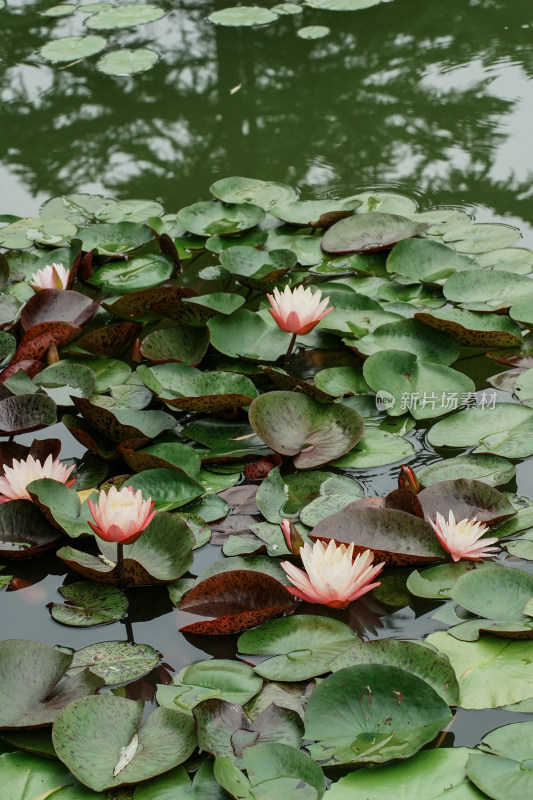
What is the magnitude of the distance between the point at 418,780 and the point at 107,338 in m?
1.57

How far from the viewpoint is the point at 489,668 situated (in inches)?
57.3

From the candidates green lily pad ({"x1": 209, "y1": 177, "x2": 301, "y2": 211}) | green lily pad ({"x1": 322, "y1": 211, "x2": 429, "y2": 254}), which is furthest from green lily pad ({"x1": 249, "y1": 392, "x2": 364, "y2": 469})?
green lily pad ({"x1": 209, "y1": 177, "x2": 301, "y2": 211})

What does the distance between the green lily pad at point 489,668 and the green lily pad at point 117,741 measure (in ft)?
1.53

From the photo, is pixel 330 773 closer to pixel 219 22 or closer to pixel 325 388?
pixel 325 388

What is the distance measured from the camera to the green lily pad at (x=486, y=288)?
250cm

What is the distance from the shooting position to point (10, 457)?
2100 mm

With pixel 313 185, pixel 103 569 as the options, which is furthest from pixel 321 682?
pixel 313 185

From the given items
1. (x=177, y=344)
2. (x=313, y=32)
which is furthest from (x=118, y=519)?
(x=313, y=32)

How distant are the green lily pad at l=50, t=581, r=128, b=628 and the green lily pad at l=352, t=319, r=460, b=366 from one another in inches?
38.8

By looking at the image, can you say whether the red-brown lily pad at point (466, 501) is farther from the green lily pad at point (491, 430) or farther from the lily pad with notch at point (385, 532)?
the green lily pad at point (491, 430)

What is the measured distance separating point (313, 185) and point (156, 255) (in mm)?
832

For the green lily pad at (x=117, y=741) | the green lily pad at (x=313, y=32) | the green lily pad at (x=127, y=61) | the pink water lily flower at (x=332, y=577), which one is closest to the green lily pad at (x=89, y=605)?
the green lily pad at (x=117, y=741)

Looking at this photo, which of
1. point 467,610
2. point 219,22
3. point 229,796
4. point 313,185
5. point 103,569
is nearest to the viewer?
point 229,796

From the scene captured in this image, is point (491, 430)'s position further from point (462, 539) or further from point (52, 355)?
point (52, 355)
